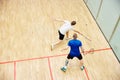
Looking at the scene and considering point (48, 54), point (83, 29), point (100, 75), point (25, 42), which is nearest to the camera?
point (100, 75)

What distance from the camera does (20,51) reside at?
6219mm

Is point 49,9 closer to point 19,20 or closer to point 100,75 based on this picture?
point 19,20

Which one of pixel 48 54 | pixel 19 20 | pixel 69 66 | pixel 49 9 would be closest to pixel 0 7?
pixel 19 20

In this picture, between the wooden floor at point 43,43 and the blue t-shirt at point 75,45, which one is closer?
the blue t-shirt at point 75,45

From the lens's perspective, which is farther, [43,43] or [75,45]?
[43,43]

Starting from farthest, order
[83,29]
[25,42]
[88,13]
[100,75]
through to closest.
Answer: [88,13] < [83,29] < [25,42] < [100,75]

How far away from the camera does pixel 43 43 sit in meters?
6.53

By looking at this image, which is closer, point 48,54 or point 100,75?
point 100,75

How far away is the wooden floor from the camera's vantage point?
556cm

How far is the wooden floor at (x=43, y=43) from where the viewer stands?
5562 millimetres

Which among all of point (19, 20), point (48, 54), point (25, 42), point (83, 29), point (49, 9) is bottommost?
point (48, 54)

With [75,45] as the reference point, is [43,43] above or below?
above

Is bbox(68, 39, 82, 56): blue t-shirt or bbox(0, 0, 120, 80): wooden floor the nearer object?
bbox(68, 39, 82, 56): blue t-shirt

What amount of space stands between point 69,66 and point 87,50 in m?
1.02
